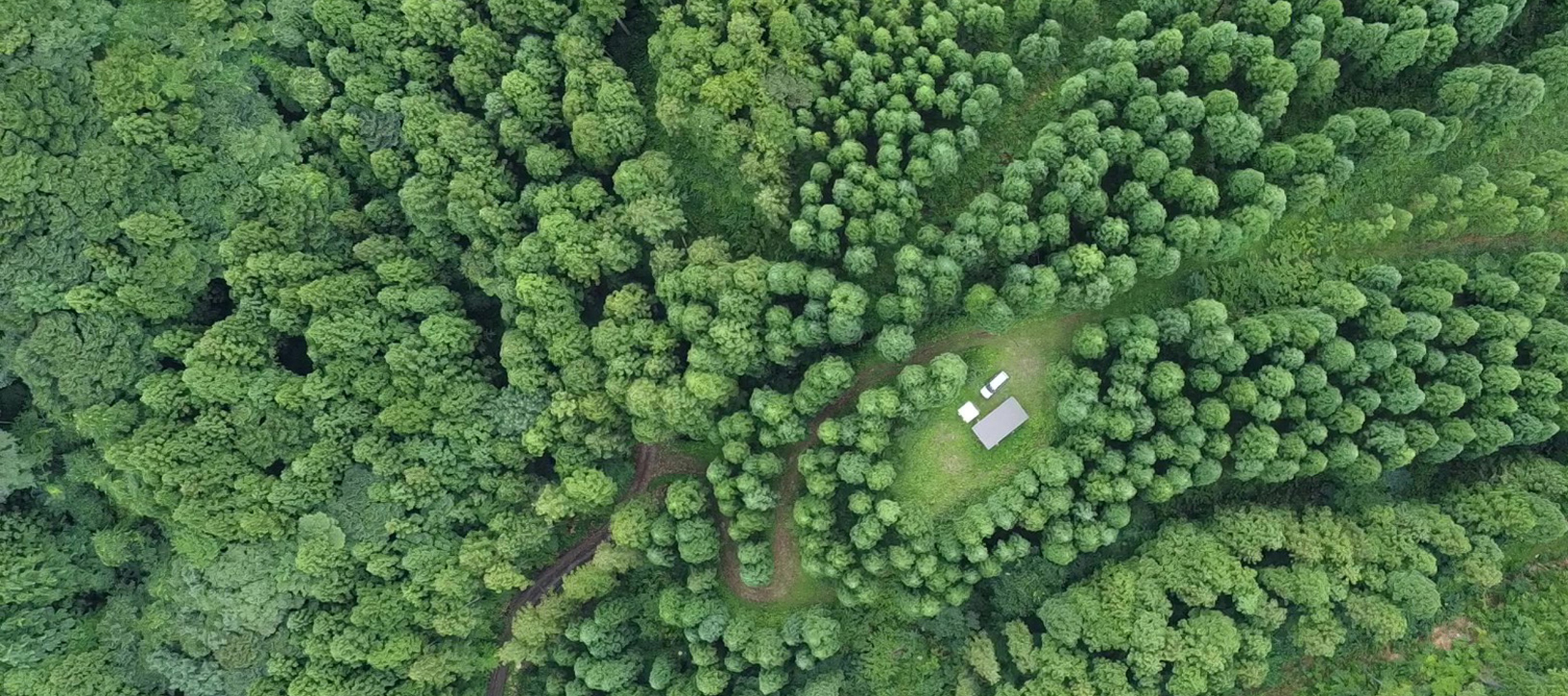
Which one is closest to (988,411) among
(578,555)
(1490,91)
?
(578,555)

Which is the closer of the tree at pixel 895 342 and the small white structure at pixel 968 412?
the tree at pixel 895 342

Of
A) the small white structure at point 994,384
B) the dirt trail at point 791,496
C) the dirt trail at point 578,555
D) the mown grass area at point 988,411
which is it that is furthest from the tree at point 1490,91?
the dirt trail at point 578,555

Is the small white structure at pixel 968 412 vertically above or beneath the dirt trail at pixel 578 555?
beneath

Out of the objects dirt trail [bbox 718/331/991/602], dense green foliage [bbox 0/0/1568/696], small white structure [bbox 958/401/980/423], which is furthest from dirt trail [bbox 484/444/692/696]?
small white structure [bbox 958/401/980/423]

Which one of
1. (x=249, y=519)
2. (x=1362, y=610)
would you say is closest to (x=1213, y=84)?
(x=1362, y=610)

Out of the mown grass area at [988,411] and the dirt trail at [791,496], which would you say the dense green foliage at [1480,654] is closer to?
the mown grass area at [988,411]

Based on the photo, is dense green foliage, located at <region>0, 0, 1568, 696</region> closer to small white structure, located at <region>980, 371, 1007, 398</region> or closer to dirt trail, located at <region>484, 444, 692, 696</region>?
dirt trail, located at <region>484, 444, 692, 696</region>
